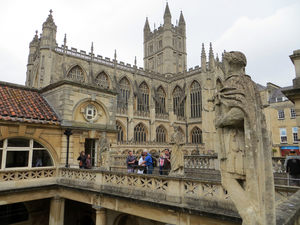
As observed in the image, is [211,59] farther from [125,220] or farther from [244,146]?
[244,146]

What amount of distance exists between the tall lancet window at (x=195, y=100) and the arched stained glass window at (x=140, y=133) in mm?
11575

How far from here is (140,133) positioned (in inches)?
1428

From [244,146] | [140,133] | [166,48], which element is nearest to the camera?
[244,146]

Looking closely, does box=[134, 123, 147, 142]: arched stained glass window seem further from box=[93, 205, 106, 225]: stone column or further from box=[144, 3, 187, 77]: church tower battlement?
box=[93, 205, 106, 225]: stone column

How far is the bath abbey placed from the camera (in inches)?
104

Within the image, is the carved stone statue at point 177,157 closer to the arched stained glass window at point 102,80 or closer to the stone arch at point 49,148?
the stone arch at point 49,148

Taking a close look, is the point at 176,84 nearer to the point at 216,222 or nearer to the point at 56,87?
the point at 56,87

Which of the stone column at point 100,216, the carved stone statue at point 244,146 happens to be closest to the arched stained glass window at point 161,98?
the stone column at point 100,216

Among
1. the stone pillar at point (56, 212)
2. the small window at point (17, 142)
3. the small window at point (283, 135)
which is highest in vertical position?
the small window at point (283, 135)

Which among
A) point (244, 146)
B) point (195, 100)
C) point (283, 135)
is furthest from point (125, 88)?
point (244, 146)

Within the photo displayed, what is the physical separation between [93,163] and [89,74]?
23372 millimetres

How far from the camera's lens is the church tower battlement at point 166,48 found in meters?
53.2

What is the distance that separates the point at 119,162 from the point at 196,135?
97.3 feet

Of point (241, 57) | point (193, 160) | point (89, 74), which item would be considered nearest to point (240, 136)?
point (241, 57)
